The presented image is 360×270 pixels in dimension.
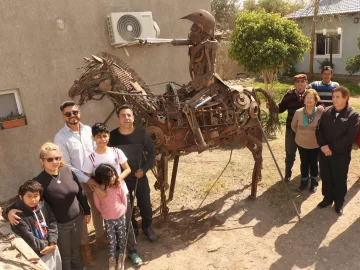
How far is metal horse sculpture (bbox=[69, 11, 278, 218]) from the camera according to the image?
3.85 m

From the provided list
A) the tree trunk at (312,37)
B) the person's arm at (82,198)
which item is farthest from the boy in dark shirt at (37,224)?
the tree trunk at (312,37)

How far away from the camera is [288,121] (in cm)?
534

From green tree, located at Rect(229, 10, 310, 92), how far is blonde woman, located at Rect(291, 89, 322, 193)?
4290 millimetres

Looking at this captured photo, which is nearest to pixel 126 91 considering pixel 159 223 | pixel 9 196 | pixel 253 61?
pixel 159 223

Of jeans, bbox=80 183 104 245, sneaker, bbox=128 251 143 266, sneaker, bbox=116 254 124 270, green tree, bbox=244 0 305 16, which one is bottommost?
sneaker, bbox=128 251 143 266

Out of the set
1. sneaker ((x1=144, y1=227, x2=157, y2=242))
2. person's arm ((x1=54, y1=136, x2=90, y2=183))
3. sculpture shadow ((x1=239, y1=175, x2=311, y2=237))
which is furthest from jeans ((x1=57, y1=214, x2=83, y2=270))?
sculpture shadow ((x1=239, y1=175, x2=311, y2=237))

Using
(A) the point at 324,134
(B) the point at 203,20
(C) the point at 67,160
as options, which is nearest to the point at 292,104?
(A) the point at 324,134

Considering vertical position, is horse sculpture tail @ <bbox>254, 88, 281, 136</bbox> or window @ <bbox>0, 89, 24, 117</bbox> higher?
window @ <bbox>0, 89, 24, 117</bbox>

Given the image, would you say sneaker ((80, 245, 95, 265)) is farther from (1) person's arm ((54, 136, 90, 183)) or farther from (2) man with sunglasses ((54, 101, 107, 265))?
(1) person's arm ((54, 136, 90, 183))

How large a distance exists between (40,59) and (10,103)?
90 cm

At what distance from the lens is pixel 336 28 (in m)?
15.6

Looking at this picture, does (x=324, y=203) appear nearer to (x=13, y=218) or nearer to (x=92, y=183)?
(x=92, y=183)

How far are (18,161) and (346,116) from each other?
16.9 ft

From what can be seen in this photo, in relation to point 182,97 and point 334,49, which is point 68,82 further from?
point 334,49
